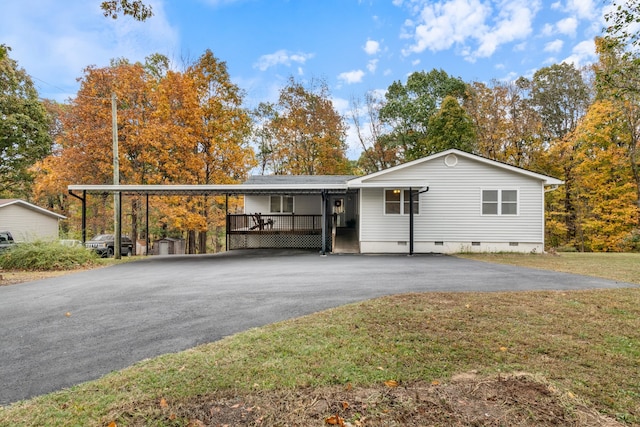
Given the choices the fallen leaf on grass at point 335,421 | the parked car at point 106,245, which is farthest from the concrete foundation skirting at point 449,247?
the parked car at point 106,245

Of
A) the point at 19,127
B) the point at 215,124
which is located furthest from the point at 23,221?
the point at 215,124

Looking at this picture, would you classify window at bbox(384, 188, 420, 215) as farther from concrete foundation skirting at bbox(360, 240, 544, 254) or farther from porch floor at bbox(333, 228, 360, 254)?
porch floor at bbox(333, 228, 360, 254)

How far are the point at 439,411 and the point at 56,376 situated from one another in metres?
3.36

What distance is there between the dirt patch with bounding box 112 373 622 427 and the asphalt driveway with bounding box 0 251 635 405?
136 cm

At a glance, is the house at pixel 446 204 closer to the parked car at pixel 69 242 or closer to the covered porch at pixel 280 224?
the parked car at pixel 69 242

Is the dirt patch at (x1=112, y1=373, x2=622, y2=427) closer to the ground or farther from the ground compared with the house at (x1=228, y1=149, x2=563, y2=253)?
closer to the ground

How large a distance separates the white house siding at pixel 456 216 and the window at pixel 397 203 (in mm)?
174

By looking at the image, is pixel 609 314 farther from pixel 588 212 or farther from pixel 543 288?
pixel 588 212

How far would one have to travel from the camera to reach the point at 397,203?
13.7 metres

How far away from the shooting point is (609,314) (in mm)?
4477

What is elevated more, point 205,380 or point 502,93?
point 502,93

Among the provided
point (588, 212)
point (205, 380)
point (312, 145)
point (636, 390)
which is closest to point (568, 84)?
point (588, 212)

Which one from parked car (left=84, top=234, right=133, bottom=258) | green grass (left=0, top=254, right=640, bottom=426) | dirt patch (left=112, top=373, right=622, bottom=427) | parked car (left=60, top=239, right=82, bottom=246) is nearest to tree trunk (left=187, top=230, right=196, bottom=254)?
parked car (left=84, top=234, right=133, bottom=258)

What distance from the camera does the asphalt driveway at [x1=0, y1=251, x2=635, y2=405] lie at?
3.38 metres
